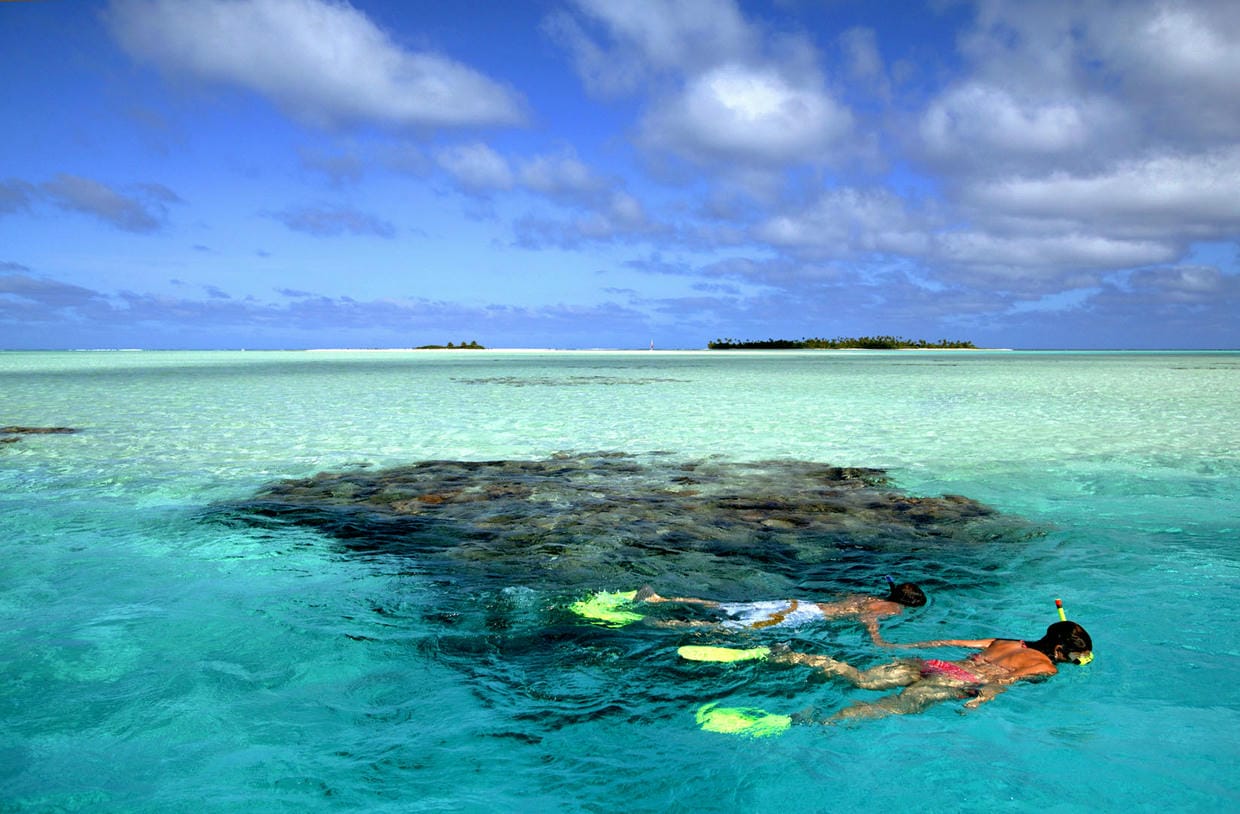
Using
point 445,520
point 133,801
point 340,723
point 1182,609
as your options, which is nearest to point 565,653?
point 340,723

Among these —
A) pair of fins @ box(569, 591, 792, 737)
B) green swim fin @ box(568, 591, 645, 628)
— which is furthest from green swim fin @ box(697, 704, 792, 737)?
green swim fin @ box(568, 591, 645, 628)

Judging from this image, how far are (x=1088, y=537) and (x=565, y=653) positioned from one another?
671 cm

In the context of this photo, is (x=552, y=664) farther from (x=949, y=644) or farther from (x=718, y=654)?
(x=949, y=644)

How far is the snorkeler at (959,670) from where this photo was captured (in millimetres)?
5363

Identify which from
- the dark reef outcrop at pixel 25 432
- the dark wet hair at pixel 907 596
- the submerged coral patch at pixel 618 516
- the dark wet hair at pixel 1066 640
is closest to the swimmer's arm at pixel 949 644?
the dark wet hair at pixel 1066 640

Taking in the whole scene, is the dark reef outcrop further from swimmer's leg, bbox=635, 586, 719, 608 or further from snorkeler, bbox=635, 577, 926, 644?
snorkeler, bbox=635, 577, 926, 644

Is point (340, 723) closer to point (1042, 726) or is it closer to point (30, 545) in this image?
point (1042, 726)

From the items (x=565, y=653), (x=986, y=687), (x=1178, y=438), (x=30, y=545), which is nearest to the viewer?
(x=986, y=687)

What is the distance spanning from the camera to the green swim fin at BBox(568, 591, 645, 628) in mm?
6707

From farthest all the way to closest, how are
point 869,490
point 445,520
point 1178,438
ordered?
point 1178,438 → point 869,490 → point 445,520

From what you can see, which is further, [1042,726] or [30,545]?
[30,545]

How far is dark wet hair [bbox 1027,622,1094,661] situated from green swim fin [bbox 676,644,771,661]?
198 cm

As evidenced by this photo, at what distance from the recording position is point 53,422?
69.2 feet

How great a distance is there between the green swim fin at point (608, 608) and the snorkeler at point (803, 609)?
0.16m
